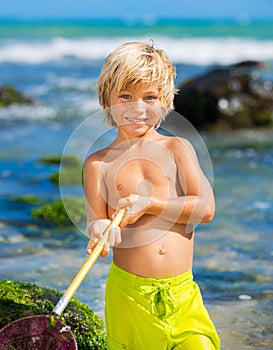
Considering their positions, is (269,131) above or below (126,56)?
below

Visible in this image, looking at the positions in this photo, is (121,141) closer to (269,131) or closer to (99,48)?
(269,131)

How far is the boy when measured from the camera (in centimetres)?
315

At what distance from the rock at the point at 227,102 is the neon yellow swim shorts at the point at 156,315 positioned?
9.91 metres

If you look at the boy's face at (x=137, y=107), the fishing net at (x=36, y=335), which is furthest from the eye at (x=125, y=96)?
the fishing net at (x=36, y=335)

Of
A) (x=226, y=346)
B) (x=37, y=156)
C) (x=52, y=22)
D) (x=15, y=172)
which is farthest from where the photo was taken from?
(x=52, y=22)

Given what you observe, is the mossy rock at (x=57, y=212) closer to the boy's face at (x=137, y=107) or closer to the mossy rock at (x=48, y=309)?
the mossy rock at (x=48, y=309)

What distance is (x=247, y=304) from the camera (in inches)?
200

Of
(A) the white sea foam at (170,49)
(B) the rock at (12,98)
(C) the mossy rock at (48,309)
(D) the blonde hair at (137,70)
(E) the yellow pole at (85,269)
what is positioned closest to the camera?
(E) the yellow pole at (85,269)

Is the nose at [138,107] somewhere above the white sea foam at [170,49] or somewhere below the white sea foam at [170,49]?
above

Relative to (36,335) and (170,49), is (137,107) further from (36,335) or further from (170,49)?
(170,49)

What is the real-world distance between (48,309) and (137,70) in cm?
140

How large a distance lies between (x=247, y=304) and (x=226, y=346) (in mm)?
748

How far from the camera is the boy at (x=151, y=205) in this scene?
3.15 metres

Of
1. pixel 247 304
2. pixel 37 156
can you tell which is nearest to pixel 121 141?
pixel 247 304
